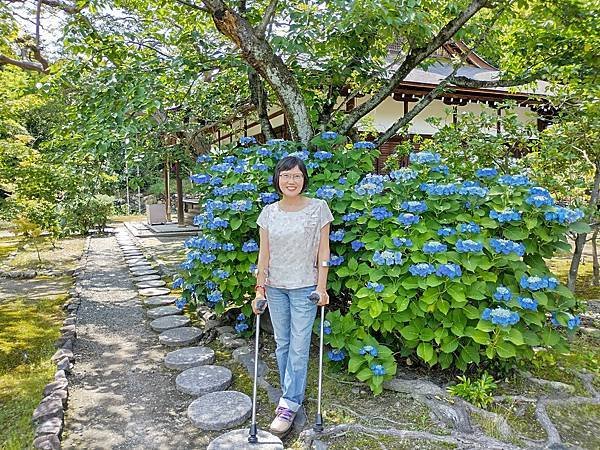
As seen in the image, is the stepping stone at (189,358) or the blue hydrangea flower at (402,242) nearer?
the blue hydrangea flower at (402,242)

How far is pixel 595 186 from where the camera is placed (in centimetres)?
407

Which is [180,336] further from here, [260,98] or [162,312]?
[260,98]

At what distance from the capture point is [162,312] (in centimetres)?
473

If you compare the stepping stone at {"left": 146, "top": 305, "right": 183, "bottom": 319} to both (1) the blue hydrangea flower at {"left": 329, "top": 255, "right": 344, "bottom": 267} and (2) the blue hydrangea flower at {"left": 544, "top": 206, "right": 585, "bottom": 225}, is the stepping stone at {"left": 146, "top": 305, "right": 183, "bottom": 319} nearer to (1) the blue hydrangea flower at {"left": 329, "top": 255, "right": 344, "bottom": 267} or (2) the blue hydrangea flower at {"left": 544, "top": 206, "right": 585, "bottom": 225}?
(1) the blue hydrangea flower at {"left": 329, "top": 255, "right": 344, "bottom": 267}

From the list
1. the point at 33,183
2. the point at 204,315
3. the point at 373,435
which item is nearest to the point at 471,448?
the point at 373,435

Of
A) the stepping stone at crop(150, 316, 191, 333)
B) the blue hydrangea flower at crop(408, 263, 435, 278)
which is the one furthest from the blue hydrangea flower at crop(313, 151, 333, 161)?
the stepping stone at crop(150, 316, 191, 333)

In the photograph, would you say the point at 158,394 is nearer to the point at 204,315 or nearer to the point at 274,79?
the point at 204,315

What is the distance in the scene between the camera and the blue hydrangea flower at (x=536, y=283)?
250cm

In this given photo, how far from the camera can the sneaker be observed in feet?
7.75

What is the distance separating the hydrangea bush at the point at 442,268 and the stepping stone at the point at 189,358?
111 cm

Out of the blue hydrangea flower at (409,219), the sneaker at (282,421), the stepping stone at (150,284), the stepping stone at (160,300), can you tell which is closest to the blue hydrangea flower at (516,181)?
the blue hydrangea flower at (409,219)

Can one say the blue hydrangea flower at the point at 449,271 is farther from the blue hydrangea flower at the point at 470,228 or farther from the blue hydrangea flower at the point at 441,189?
the blue hydrangea flower at the point at 441,189

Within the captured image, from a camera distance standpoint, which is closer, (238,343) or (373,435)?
(373,435)

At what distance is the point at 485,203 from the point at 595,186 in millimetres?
2077
